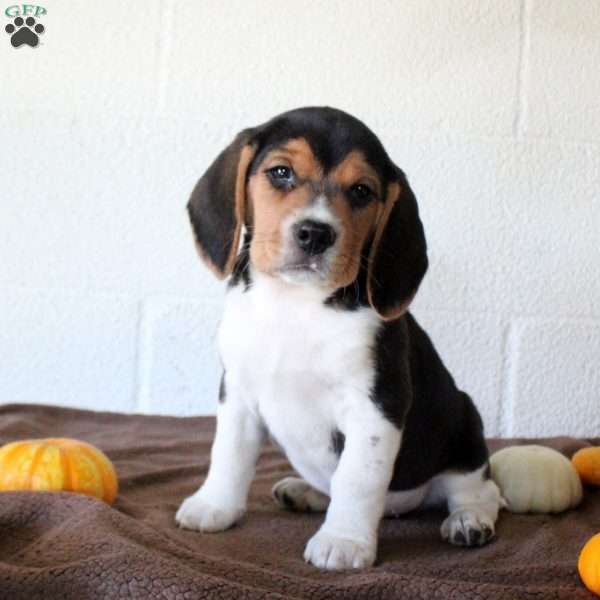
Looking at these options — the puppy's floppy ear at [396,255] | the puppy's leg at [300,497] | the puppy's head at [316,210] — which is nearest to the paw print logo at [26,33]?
the puppy's head at [316,210]

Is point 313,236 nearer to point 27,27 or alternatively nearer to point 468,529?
point 468,529

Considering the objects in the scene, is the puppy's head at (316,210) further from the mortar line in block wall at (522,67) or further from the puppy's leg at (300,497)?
the mortar line in block wall at (522,67)

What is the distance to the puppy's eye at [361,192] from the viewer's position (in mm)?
2616

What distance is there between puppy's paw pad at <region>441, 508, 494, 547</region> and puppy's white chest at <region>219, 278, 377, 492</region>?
16.3 inches

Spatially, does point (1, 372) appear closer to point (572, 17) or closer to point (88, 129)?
point (88, 129)

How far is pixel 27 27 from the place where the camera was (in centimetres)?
473

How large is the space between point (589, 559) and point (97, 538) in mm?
1203

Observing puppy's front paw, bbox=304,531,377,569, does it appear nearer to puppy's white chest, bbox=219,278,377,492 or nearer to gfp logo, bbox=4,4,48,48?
puppy's white chest, bbox=219,278,377,492

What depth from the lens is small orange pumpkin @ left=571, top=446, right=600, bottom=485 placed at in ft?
11.6

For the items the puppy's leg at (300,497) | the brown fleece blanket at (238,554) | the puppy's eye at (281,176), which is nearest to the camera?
the brown fleece blanket at (238,554)

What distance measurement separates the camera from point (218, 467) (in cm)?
282

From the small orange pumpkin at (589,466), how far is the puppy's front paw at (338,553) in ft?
4.66

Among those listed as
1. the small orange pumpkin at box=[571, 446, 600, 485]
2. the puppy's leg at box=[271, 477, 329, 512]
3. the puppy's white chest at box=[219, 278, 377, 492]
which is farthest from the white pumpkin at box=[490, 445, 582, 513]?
the puppy's white chest at box=[219, 278, 377, 492]

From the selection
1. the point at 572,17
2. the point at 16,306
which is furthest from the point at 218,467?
the point at 572,17
